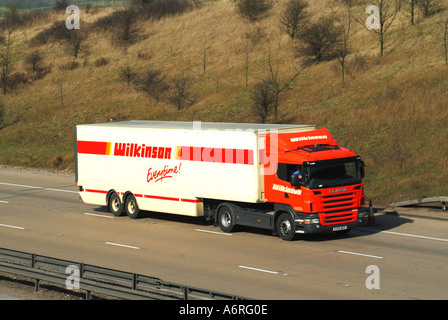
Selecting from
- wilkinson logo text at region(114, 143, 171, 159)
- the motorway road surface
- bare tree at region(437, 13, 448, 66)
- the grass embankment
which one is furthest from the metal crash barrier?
bare tree at region(437, 13, 448, 66)

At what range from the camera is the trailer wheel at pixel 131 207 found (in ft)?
88.5

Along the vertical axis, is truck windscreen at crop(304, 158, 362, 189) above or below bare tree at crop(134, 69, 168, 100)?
below

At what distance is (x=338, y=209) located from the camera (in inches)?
871

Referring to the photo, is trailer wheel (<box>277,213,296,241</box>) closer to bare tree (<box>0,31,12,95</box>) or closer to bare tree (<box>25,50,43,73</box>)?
bare tree (<box>0,31,12,95</box>)

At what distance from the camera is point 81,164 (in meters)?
28.7

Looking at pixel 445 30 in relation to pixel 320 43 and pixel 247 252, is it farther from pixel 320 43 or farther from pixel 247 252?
pixel 247 252

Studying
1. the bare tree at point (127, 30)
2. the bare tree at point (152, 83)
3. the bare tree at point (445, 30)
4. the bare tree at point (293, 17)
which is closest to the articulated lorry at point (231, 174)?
the bare tree at point (445, 30)

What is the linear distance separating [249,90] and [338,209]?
91.2ft

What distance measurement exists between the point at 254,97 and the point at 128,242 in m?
24.2

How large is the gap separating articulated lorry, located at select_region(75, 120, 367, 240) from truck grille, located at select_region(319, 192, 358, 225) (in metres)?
0.03

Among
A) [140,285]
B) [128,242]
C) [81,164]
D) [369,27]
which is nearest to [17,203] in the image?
[81,164]

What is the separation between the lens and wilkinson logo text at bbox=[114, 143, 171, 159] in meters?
25.7

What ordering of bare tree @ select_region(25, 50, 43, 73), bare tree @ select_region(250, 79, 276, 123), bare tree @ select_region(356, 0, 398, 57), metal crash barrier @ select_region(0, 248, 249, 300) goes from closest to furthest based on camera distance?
metal crash barrier @ select_region(0, 248, 249, 300) < bare tree @ select_region(250, 79, 276, 123) < bare tree @ select_region(356, 0, 398, 57) < bare tree @ select_region(25, 50, 43, 73)

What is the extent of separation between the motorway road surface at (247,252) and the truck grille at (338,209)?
75 centimetres
